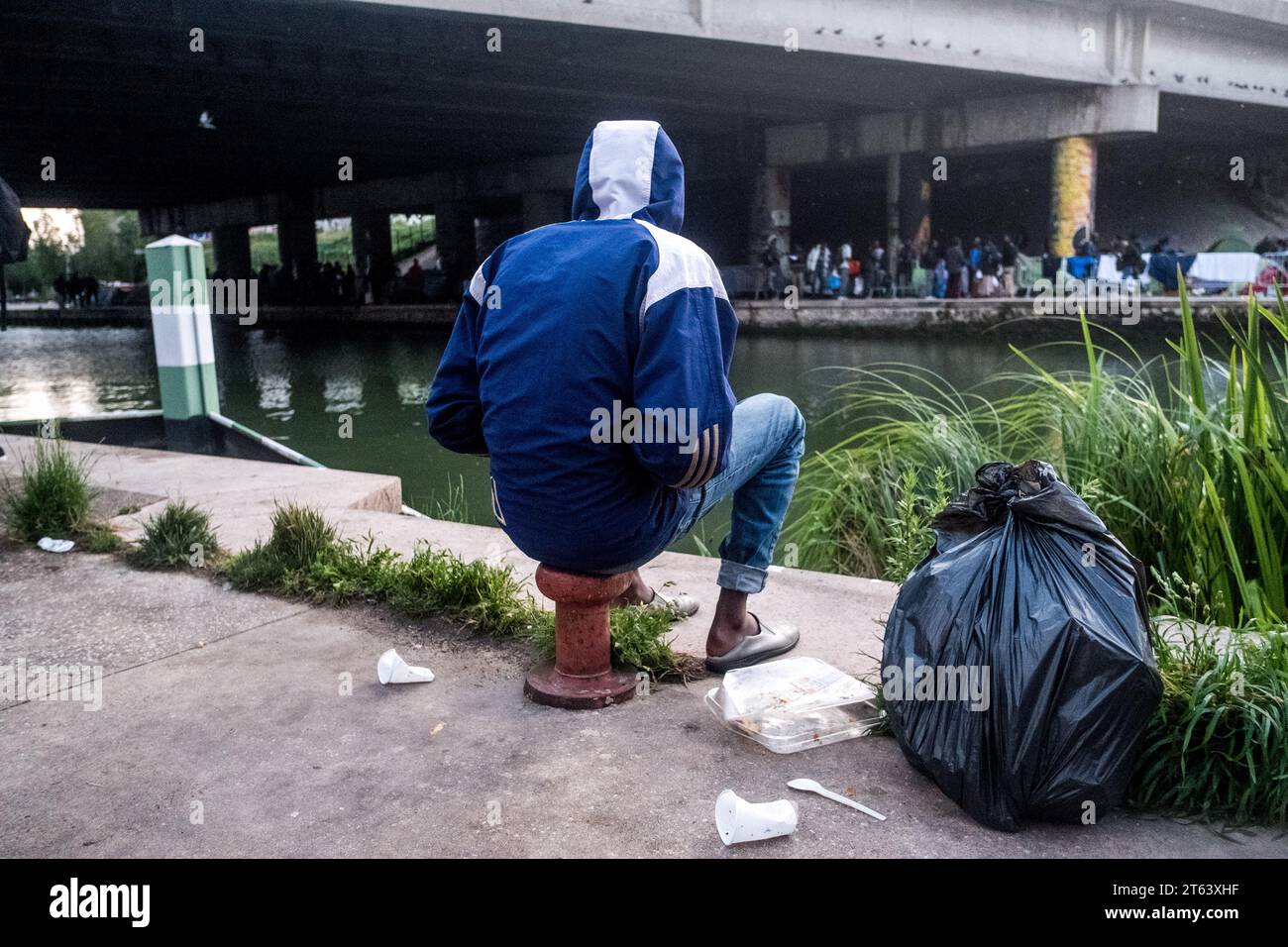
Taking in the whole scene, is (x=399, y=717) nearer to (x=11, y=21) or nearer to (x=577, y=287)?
(x=577, y=287)

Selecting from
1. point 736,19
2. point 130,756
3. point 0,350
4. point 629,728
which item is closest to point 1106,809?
point 629,728

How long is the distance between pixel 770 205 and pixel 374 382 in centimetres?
1467

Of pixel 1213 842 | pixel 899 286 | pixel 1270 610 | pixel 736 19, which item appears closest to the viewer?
pixel 1213 842

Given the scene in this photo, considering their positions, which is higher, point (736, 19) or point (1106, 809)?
point (736, 19)

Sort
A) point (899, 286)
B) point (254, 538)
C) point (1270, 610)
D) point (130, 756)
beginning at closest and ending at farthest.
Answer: point (130, 756)
point (1270, 610)
point (254, 538)
point (899, 286)

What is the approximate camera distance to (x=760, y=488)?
3082 millimetres

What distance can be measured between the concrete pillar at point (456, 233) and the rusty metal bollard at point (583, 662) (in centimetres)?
3506

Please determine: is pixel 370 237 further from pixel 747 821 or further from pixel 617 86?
pixel 747 821

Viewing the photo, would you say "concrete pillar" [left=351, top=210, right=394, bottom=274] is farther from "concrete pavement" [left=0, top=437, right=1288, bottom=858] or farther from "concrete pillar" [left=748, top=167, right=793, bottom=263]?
"concrete pavement" [left=0, top=437, right=1288, bottom=858]

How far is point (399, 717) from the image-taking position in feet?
9.37

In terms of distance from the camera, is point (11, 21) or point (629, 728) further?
point (11, 21)

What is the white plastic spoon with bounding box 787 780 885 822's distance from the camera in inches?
89.9

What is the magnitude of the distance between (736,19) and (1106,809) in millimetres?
17298

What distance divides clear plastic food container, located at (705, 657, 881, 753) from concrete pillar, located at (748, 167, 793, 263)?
26.2 m
